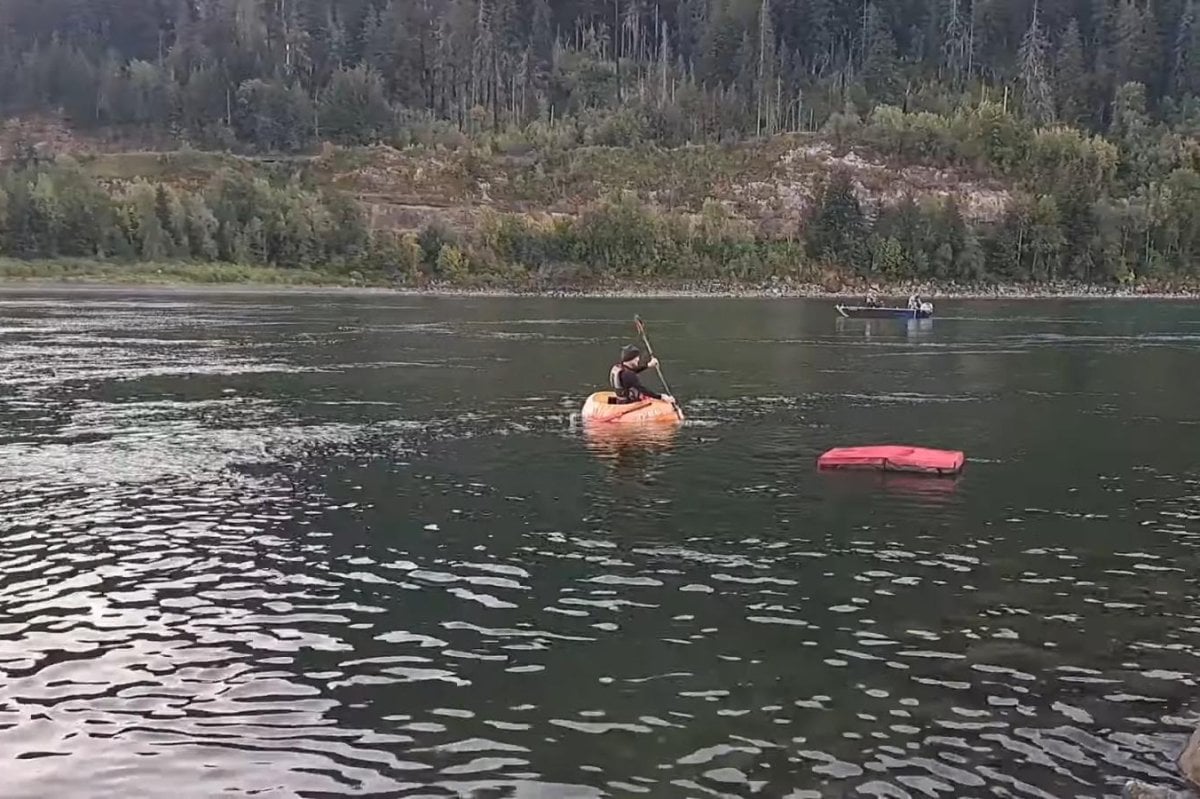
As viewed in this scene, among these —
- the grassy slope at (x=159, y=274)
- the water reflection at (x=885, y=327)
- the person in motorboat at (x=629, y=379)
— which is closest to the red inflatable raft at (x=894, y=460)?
the person in motorboat at (x=629, y=379)

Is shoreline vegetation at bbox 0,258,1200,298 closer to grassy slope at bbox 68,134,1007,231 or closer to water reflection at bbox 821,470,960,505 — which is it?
grassy slope at bbox 68,134,1007,231

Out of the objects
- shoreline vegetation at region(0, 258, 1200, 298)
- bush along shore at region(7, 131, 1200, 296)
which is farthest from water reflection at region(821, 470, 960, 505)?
bush along shore at region(7, 131, 1200, 296)

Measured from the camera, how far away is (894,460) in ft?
104

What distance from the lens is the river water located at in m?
13.7

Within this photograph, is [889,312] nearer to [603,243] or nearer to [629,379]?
[629,379]

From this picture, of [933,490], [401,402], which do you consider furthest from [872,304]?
[933,490]

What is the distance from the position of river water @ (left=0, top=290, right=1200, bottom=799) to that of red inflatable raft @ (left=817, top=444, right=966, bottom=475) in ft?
2.74

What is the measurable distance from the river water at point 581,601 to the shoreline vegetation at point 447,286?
10999cm

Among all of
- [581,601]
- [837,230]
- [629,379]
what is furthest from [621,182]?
[581,601]

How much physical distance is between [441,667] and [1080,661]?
30.3 feet

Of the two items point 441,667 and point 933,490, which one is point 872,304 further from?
point 441,667

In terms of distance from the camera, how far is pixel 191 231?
165 meters

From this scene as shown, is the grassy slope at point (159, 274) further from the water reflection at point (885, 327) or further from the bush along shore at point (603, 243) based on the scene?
the water reflection at point (885, 327)

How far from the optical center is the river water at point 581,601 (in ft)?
45.0
